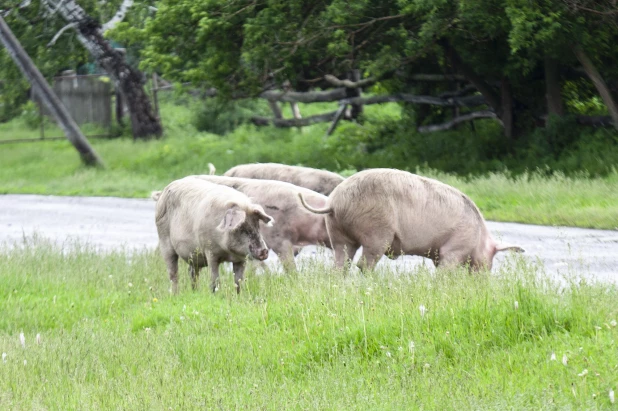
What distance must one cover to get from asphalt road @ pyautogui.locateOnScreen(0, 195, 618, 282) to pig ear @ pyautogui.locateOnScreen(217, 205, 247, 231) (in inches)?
57.6

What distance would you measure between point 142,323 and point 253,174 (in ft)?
15.3

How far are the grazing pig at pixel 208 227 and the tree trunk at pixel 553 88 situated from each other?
37.6 feet

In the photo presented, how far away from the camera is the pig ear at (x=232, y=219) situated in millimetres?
8594

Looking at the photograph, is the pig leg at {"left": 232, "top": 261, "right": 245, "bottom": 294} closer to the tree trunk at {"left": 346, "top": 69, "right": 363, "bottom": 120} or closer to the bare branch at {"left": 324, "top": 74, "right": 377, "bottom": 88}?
the bare branch at {"left": 324, "top": 74, "right": 377, "bottom": 88}

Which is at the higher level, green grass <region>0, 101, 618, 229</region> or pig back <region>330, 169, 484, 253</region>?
pig back <region>330, 169, 484, 253</region>

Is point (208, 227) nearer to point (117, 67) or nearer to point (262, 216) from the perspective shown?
point (262, 216)

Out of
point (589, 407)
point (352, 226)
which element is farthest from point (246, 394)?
point (352, 226)

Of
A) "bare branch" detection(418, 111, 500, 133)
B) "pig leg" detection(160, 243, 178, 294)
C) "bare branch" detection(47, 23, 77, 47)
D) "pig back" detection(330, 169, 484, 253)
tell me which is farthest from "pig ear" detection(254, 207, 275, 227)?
"bare branch" detection(47, 23, 77, 47)

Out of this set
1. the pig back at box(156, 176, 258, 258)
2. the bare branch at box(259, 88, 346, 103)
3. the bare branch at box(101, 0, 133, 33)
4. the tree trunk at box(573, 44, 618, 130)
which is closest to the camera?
the pig back at box(156, 176, 258, 258)

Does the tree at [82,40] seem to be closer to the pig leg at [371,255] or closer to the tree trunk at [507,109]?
the tree trunk at [507,109]

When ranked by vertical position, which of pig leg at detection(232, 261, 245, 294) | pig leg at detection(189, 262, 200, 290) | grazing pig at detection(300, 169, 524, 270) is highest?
grazing pig at detection(300, 169, 524, 270)

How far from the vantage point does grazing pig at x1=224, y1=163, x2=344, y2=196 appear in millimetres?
12008

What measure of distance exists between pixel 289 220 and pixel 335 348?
12.8 ft

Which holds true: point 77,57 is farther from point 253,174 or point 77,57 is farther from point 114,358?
point 114,358
